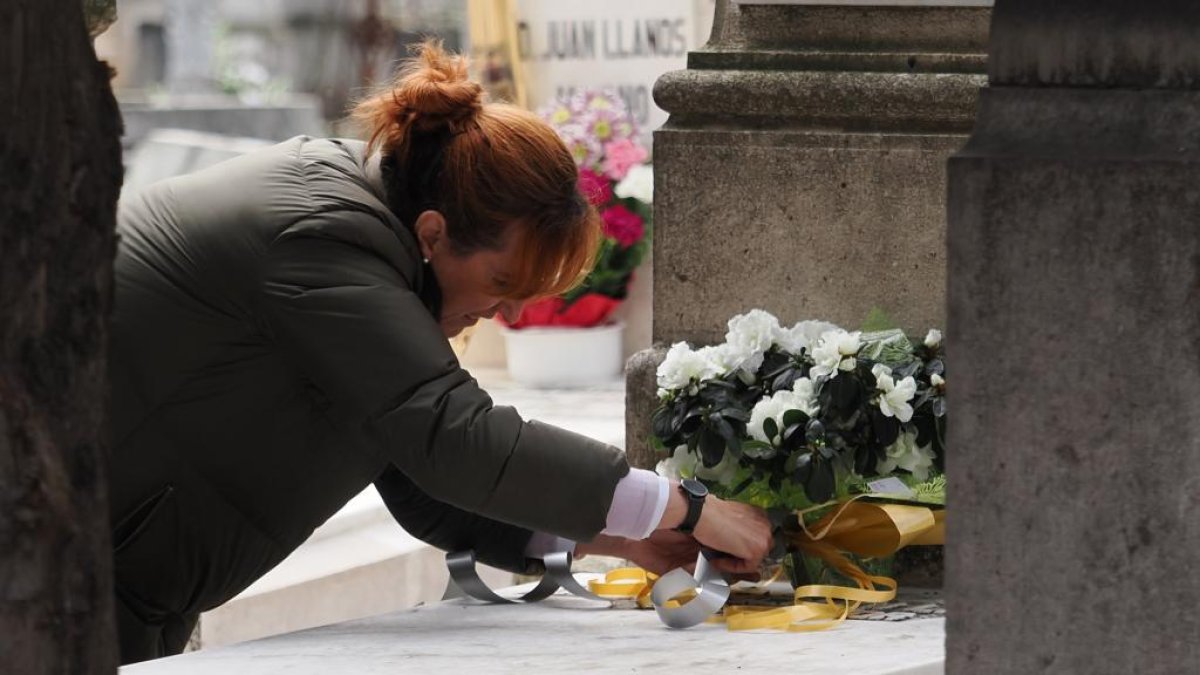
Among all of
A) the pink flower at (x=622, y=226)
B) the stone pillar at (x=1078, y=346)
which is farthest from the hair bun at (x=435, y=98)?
the pink flower at (x=622, y=226)

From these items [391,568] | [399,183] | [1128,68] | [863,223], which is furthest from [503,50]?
[1128,68]

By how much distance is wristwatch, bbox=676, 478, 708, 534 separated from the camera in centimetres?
299

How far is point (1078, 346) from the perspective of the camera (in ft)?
6.66

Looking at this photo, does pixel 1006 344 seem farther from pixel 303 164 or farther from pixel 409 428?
pixel 303 164

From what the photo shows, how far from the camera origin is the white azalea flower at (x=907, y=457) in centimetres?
320

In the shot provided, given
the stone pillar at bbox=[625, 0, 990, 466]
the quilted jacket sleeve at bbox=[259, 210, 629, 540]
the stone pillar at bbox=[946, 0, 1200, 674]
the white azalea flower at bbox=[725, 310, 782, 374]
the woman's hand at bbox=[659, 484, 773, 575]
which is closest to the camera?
the stone pillar at bbox=[946, 0, 1200, 674]

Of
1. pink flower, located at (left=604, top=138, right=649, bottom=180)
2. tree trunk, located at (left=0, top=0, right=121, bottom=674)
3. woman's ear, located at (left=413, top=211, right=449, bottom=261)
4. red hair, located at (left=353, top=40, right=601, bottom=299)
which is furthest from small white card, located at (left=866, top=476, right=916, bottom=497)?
pink flower, located at (left=604, top=138, right=649, bottom=180)

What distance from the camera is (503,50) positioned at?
8.55 m

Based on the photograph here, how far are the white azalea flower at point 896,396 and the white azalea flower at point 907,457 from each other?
2.1 inches

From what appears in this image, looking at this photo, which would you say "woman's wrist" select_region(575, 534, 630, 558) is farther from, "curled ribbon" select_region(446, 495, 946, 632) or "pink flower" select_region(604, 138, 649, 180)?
"pink flower" select_region(604, 138, 649, 180)

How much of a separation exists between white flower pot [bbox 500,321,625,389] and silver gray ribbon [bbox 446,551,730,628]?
4.06 metres

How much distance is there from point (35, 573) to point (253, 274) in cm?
117

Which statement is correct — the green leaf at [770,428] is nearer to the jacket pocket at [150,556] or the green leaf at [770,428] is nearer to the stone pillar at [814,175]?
the stone pillar at [814,175]

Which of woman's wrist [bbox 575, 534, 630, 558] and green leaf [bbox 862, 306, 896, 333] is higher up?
green leaf [bbox 862, 306, 896, 333]
